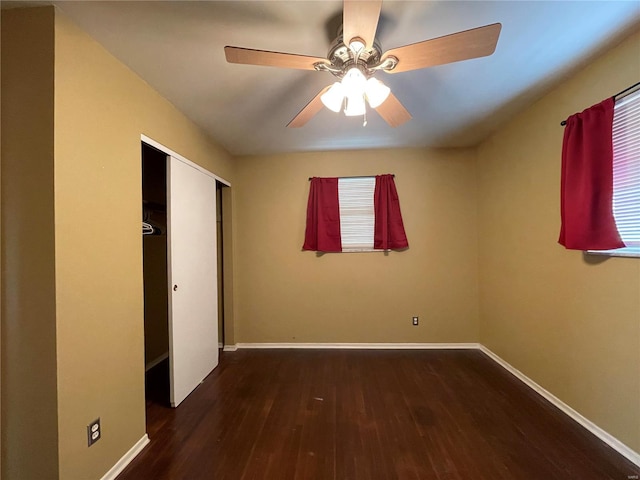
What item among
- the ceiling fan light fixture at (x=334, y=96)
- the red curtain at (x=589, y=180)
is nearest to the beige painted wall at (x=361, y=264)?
the red curtain at (x=589, y=180)

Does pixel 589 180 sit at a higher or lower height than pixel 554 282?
higher

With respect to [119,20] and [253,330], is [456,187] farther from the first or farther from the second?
[119,20]

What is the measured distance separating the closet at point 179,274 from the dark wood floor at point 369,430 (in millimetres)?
307

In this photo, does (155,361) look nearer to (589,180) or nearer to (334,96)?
(334,96)

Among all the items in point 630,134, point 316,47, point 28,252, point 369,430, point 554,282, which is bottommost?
point 369,430

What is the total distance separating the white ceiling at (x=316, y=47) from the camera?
1.33m

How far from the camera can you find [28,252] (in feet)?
4.21

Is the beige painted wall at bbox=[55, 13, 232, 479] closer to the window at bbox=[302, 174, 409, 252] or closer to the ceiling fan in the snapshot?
the ceiling fan

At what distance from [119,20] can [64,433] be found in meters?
2.02

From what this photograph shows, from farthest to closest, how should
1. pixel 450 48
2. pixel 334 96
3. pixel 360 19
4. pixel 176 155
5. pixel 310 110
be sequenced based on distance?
pixel 176 155, pixel 310 110, pixel 334 96, pixel 450 48, pixel 360 19

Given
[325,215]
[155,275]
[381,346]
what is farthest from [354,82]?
[381,346]

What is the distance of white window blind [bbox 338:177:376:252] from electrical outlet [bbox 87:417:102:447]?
2.61m

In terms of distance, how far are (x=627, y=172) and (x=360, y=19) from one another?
1.78 m

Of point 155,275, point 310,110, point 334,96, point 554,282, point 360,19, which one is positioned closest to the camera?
point 360,19
